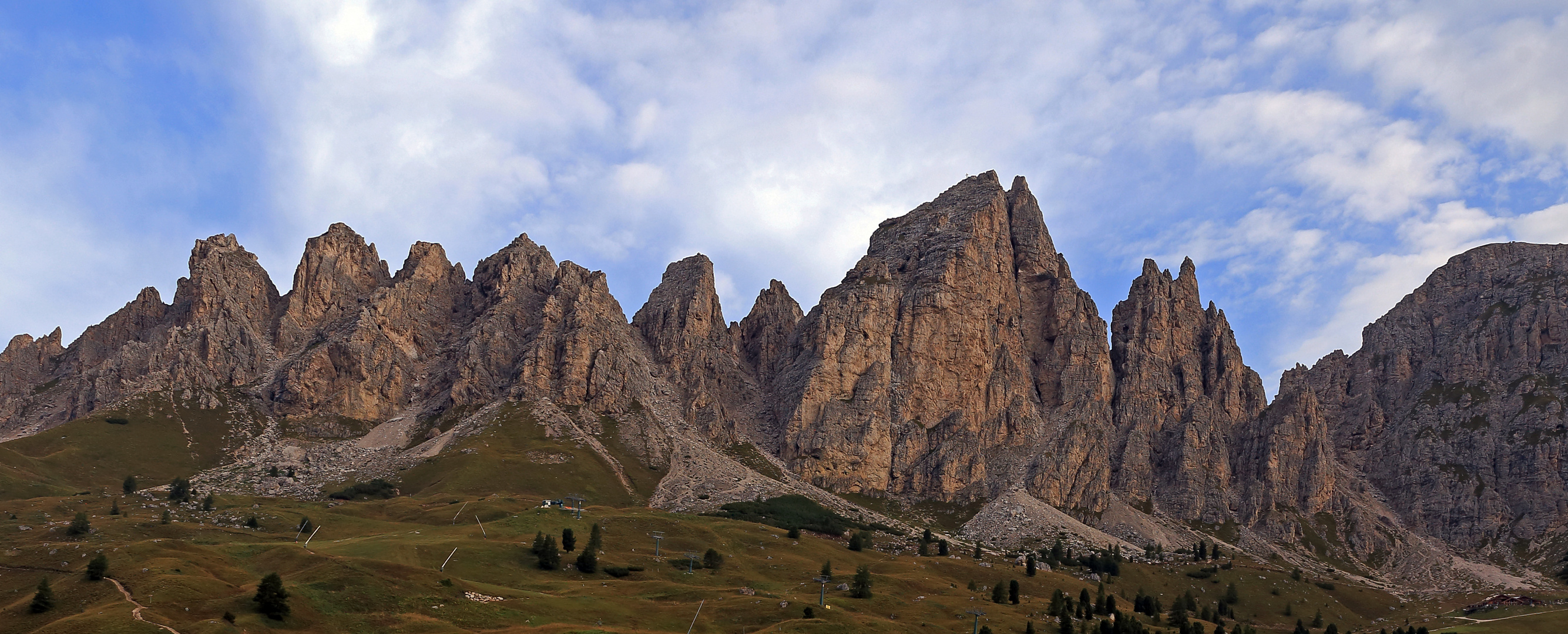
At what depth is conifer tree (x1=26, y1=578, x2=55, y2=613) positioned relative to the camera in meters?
119

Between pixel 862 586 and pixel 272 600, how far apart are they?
9091 cm

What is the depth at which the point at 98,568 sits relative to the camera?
423 ft

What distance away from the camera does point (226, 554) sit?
6029 inches

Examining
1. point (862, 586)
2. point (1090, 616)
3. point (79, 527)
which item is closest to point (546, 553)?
point (862, 586)

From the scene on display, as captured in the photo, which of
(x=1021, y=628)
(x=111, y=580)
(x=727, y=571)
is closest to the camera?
(x=111, y=580)

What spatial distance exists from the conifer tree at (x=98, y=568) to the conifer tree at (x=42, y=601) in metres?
6.50

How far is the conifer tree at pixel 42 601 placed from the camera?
4678 inches

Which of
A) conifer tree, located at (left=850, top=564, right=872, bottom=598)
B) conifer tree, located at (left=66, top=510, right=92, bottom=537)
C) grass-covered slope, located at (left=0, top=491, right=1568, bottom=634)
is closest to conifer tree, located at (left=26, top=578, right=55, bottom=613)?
grass-covered slope, located at (left=0, top=491, right=1568, bottom=634)

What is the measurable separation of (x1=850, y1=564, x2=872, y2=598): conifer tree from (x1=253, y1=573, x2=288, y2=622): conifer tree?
284ft

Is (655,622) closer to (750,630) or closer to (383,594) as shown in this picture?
(750,630)

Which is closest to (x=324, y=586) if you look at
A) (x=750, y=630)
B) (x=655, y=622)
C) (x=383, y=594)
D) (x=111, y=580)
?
(x=383, y=594)

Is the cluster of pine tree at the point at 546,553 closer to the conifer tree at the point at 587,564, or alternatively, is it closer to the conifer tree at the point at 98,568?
the conifer tree at the point at 587,564

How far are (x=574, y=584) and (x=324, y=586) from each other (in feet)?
139

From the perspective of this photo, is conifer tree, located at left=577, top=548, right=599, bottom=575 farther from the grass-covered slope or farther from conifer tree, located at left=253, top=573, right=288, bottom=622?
conifer tree, located at left=253, top=573, right=288, bottom=622
